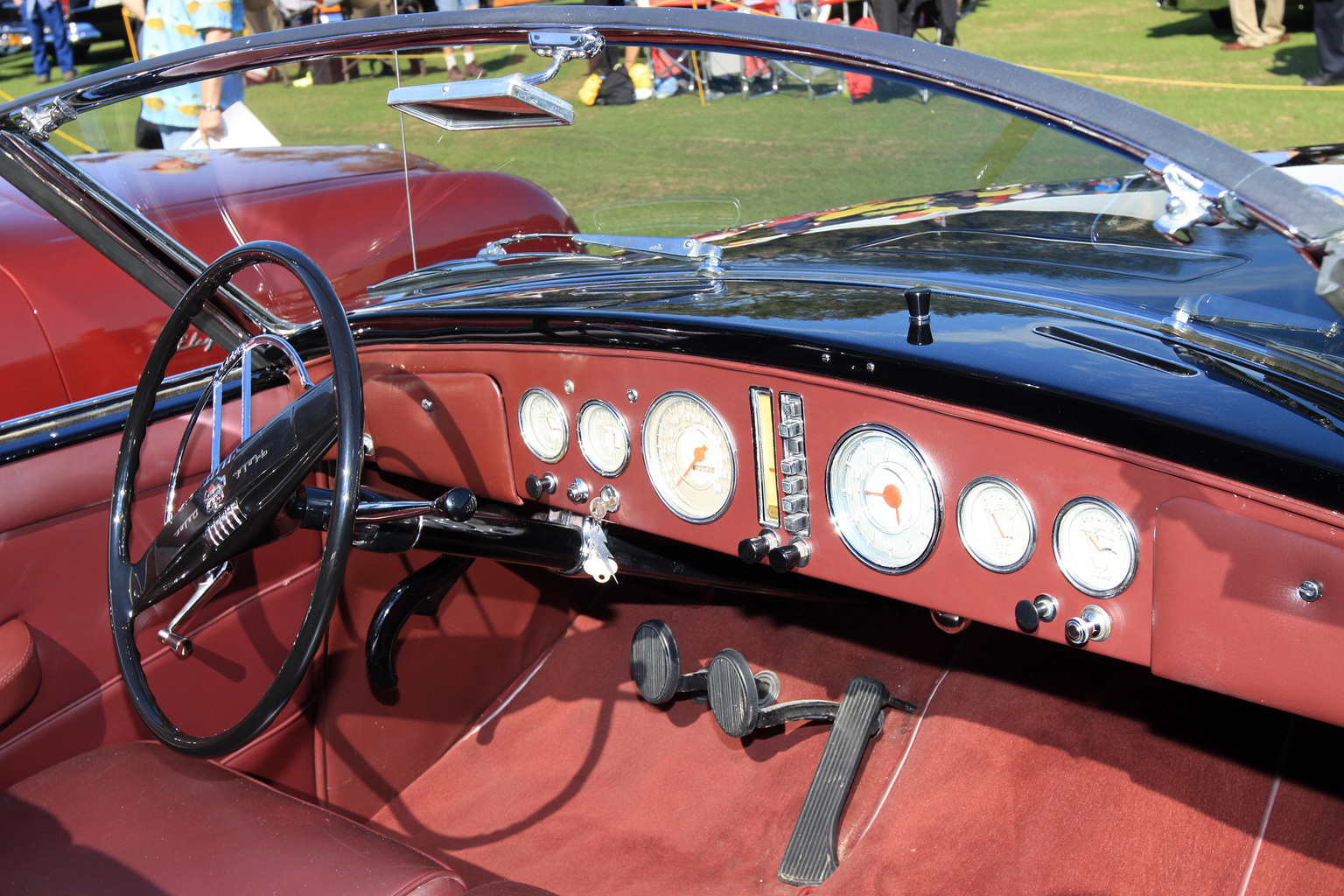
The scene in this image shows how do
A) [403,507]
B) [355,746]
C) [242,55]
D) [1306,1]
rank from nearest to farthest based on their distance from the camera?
1. [403,507]
2. [242,55]
3. [355,746]
4. [1306,1]

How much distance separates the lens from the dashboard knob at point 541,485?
205 cm

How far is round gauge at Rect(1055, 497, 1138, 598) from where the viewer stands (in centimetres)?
135

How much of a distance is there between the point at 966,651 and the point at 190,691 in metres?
1.68

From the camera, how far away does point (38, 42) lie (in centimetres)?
1460

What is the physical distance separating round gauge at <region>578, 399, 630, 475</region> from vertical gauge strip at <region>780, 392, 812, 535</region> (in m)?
0.33

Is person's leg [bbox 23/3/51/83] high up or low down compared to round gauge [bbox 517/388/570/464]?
up

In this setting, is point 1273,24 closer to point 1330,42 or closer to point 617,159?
point 1330,42

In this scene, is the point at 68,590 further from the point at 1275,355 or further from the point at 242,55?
the point at 1275,355

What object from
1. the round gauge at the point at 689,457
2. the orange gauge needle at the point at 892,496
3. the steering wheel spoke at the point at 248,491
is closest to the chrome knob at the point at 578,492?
the round gauge at the point at 689,457

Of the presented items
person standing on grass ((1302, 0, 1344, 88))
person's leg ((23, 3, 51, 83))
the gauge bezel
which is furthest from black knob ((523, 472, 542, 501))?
person's leg ((23, 3, 51, 83))

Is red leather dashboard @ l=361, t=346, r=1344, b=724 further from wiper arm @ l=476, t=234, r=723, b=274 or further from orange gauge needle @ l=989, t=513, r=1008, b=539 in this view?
wiper arm @ l=476, t=234, r=723, b=274

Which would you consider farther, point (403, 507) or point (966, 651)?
point (966, 651)

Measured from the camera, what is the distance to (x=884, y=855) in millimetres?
2260

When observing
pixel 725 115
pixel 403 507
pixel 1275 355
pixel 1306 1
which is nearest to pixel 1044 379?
pixel 1275 355
